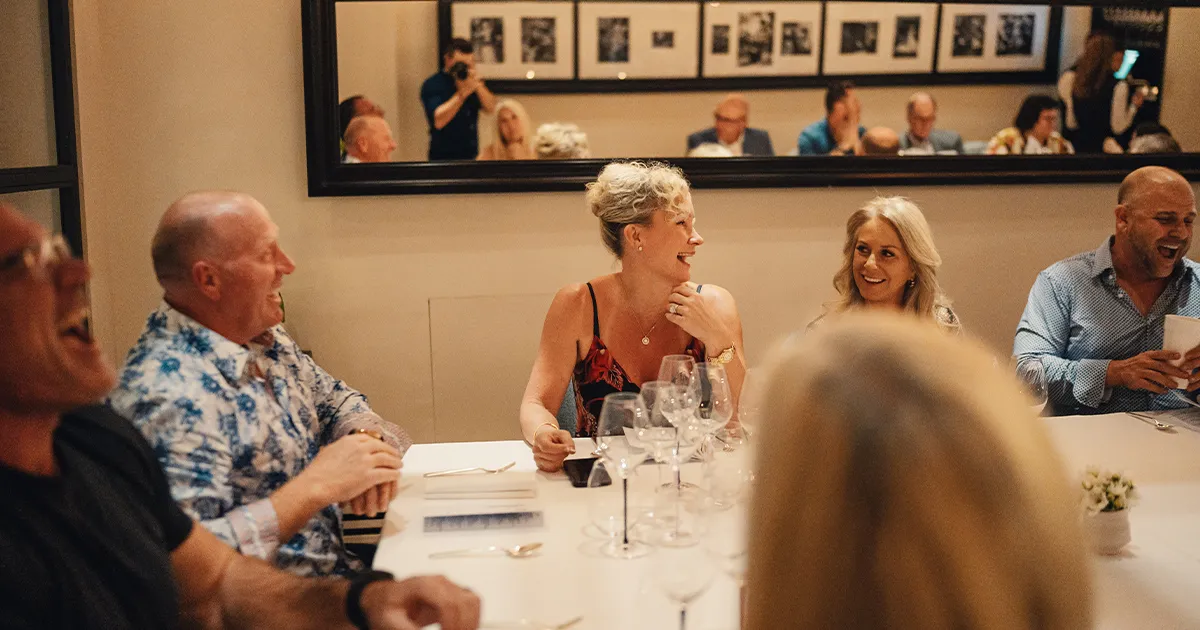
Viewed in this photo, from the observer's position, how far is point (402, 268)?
3818 millimetres

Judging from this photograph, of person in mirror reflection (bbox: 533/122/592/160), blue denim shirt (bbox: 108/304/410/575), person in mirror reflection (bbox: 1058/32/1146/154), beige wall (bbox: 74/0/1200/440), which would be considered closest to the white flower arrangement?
blue denim shirt (bbox: 108/304/410/575)

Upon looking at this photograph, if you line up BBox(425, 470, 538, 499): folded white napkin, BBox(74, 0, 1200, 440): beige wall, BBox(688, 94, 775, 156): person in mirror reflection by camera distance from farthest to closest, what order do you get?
Result: BBox(688, 94, 775, 156): person in mirror reflection, BBox(74, 0, 1200, 440): beige wall, BBox(425, 470, 538, 499): folded white napkin

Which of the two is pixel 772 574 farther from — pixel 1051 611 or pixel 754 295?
pixel 754 295

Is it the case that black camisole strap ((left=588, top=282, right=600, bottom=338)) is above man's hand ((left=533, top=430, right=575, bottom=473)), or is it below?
above

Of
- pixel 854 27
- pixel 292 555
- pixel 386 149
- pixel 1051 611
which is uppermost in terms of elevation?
pixel 854 27

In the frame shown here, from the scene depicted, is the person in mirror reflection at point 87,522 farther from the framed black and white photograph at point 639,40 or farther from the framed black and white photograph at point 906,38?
the framed black and white photograph at point 906,38

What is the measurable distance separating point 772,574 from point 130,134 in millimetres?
3464

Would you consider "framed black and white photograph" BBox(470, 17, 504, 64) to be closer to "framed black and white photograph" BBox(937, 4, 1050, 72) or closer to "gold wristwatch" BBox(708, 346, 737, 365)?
"framed black and white photograph" BBox(937, 4, 1050, 72)

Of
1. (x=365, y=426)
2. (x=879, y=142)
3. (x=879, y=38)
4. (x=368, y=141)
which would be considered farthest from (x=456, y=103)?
(x=365, y=426)

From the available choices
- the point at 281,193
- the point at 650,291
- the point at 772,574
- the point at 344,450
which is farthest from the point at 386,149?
the point at 772,574

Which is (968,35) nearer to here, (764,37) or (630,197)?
(764,37)

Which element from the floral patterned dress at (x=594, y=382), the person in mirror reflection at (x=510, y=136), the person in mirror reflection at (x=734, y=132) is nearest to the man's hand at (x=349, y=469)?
the floral patterned dress at (x=594, y=382)

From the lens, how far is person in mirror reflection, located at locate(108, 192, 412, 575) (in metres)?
1.75

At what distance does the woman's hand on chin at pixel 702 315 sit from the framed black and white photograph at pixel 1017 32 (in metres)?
2.84
